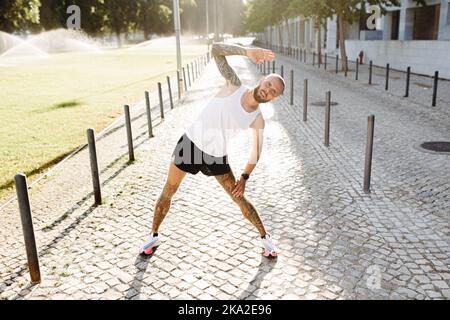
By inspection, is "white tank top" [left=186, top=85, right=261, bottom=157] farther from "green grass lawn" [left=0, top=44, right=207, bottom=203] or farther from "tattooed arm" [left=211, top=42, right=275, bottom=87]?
"green grass lawn" [left=0, top=44, right=207, bottom=203]

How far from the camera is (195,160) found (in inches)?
169

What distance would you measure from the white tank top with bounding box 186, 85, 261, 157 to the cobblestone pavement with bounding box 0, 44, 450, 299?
47.5 inches

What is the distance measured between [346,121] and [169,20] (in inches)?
3186

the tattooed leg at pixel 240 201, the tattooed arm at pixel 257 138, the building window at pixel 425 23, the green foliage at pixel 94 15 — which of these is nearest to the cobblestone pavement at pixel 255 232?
the tattooed leg at pixel 240 201

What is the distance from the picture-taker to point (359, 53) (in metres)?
33.8

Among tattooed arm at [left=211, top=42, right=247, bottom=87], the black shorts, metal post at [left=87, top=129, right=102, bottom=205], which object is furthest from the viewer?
metal post at [left=87, top=129, right=102, bottom=205]

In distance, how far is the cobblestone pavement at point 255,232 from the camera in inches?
160

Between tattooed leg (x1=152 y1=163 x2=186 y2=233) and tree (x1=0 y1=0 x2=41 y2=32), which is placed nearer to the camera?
tattooed leg (x1=152 y1=163 x2=186 y2=233)

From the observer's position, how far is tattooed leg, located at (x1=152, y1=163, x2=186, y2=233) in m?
4.45

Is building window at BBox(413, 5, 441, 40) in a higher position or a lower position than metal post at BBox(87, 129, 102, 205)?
higher

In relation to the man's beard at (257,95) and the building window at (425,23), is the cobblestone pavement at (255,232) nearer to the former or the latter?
the man's beard at (257,95)

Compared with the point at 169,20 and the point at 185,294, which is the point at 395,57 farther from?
the point at 169,20

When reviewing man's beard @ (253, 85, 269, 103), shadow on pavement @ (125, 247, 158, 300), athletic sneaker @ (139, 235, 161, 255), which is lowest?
shadow on pavement @ (125, 247, 158, 300)

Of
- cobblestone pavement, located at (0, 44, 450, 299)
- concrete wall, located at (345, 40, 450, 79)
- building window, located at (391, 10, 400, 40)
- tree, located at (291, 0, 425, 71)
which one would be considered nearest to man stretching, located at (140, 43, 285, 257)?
cobblestone pavement, located at (0, 44, 450, 299)
